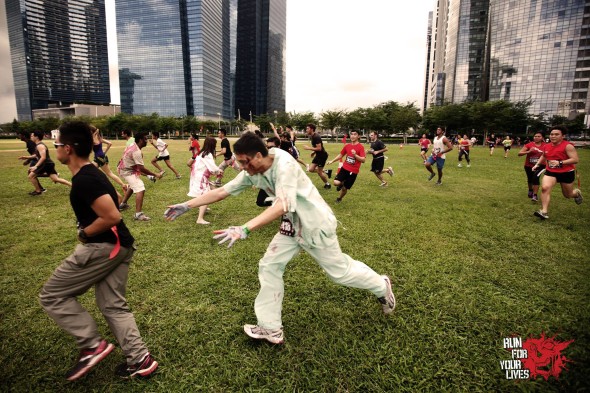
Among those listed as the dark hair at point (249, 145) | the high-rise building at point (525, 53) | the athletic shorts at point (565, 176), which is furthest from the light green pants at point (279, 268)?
the high-rise building at point (525, 53)

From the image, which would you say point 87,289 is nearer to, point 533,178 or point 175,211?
point 175,211

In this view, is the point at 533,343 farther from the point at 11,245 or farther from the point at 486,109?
the point at 486,109

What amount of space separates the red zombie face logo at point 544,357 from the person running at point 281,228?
153 centimetres

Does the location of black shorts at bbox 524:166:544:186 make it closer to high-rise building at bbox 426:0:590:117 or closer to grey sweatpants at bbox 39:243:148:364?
grey sweatpants at bbox 39:243:148:364

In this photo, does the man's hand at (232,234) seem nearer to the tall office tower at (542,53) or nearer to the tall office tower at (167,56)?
the tall office tower at (542,53)

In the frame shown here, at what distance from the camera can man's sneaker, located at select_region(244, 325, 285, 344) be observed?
2.90 meters

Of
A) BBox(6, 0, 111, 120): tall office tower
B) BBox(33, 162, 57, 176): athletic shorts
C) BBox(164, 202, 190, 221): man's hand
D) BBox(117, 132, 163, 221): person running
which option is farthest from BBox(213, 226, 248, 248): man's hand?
BBox(6, 0, 111, 120): tall office tower

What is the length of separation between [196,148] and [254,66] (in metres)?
161

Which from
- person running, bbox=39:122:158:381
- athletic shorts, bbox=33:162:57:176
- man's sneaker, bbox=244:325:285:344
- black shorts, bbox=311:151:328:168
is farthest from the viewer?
black shorts, bbox=311:151:328:168

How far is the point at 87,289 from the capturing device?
7.95 ft

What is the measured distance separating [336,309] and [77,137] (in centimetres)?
323

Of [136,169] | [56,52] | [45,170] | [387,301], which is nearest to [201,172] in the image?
[136,169]

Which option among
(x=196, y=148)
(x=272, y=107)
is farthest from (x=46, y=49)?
(x=196, y=148)

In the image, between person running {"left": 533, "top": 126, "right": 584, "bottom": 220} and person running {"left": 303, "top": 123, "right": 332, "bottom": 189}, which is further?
person running {"left": 303, "top": 123, "right": 332, "bottom": 189}
